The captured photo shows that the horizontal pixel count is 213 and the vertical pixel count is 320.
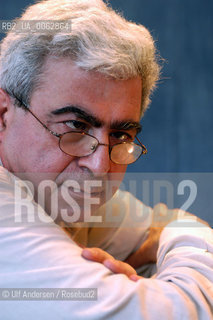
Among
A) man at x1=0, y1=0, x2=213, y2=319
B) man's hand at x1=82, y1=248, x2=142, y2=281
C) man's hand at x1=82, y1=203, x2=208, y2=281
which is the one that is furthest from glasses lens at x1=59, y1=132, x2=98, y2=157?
man's hand at x1=82, y1=203, x2=208, y2=281

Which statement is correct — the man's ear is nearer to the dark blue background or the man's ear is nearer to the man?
the man

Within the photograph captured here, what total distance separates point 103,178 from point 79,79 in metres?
0.29

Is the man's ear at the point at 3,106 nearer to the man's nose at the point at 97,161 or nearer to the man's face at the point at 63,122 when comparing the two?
the man's face at the point at 63,122

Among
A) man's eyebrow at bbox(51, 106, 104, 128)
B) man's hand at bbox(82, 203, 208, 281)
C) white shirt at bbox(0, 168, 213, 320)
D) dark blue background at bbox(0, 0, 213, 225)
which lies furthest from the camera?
dark blue background at bbox(0, 0, 213, 225)

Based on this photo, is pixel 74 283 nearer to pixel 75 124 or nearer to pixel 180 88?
pixel 75 124

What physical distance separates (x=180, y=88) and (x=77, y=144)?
4.00 ft

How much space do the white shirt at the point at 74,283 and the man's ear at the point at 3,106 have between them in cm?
29

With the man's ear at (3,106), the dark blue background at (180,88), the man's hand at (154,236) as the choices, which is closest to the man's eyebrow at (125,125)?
the man's ear at (3,106)

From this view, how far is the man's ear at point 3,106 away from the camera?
1.07 meters

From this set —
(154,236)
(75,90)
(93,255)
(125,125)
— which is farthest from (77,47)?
(154,236)

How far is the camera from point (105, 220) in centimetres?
150

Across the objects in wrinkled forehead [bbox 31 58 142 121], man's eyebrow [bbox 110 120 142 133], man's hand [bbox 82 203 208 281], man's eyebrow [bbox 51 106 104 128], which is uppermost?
wrinkled forehead [bbox 31 58 142 121]

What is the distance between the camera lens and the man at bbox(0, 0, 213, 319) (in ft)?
2.53

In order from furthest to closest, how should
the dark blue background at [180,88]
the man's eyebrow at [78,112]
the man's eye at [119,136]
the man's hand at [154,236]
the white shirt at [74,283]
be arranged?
the dark blue background at [180,88]
the man's hand at [154,236]
the man's eye at [119,136]
the man's eyebrow at [78,112]
the white shirt at [74,283]
